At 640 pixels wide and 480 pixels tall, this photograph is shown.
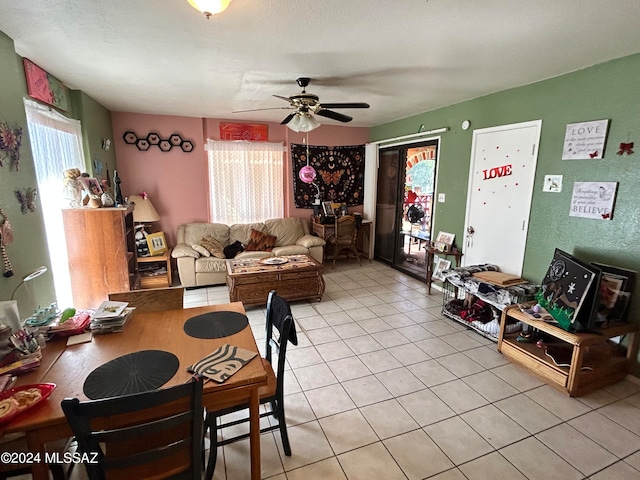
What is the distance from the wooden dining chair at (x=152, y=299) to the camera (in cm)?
198

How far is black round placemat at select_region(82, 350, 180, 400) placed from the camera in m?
1.22

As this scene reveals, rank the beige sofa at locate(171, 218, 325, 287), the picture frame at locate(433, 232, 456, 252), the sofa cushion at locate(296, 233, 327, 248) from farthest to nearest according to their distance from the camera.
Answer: the sofa cushion at locate(296, 233, 327, 248)
the beige sofa at locate(171, 218, 325, 287)
the picture frame at locate(433, 232, 456, 252)

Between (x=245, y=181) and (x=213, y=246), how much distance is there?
127 centimetres

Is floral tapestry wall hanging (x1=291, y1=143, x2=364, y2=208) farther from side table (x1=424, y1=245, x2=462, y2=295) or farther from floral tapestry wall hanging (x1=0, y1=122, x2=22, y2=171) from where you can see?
floral tapestry wall hanging (x1=0, y1=122, x2=22, y2=171)

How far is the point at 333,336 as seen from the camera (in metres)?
3.12

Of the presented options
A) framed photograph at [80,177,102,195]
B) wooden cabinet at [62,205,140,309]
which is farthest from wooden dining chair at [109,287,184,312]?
framed photograph at [80,177,102,195]

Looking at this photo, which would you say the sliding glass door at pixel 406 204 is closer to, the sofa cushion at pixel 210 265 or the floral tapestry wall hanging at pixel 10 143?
the sofa cushion at pixel 210 265

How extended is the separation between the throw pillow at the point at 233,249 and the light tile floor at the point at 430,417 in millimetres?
1854

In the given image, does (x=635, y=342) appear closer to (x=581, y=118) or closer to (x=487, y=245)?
(x=487, y=245)

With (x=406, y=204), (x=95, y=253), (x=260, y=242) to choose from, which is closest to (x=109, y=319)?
(x=95, y=253)

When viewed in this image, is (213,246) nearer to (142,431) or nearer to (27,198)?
(27,198)

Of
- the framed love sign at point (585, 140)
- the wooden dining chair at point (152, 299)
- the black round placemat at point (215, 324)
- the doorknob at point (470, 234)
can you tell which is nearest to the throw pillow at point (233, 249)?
the wooden dining chair at point (152, 299)

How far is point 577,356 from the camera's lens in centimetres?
218

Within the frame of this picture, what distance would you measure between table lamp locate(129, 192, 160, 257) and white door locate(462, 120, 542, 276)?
430cm
